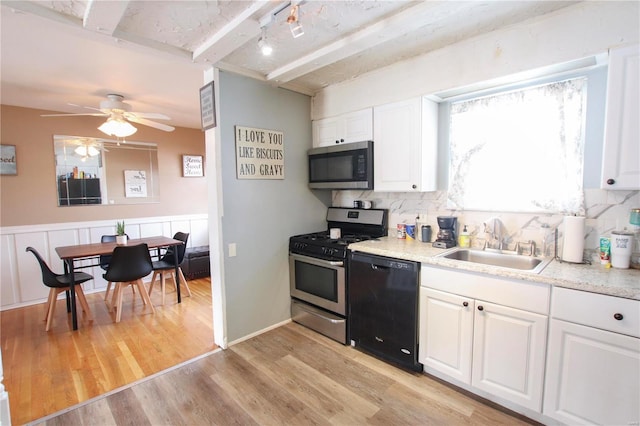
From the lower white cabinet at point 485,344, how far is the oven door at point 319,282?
739mm

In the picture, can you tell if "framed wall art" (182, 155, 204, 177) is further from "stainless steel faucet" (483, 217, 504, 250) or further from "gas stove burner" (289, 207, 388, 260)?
"stainless steel faucet" (483, 217, 504, 250)

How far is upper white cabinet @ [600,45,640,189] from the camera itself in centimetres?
158

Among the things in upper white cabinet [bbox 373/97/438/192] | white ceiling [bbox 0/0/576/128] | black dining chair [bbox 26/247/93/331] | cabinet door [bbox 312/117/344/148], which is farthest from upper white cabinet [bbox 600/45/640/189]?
black dining chair [bbox 26/247/93/331]

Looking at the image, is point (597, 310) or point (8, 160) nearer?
point (597, 310)

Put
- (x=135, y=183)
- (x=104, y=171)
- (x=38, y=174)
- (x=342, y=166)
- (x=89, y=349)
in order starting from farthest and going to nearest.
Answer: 1. (x=135, y=183)
2. (x=104, y=171)
3. (x=38, y=174)
4. (x=342, y=166)
5. (x=89, y=349)

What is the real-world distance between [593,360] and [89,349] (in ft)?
12.0

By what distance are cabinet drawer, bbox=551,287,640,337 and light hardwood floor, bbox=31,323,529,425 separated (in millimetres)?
740

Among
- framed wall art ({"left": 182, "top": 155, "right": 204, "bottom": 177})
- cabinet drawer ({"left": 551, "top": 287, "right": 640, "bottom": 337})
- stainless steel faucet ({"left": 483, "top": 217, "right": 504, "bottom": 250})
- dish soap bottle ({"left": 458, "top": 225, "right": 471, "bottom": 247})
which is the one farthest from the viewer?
framed wall art ({"left": 182, "top": 155, "right": 204, "bottom": 177})

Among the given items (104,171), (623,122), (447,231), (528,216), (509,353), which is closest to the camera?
(623,122)

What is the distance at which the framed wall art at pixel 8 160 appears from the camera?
3570 millimetres

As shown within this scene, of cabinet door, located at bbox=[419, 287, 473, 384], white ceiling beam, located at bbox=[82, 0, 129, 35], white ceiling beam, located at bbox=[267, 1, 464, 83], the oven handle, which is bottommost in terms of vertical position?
cabinet door, located at bbox=[419, 287, 473, 384]

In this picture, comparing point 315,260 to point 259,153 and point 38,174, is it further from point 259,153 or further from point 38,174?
A: point 38,174

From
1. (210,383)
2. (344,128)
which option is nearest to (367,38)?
(344,128)

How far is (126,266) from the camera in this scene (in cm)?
324
